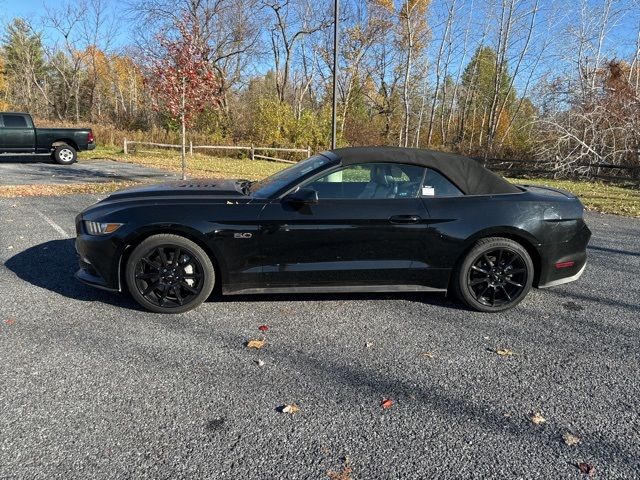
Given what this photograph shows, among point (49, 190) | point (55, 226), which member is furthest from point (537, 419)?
point (49, 190)

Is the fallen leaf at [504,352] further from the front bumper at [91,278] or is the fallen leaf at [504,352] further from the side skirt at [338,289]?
the front bumper at [91,278]

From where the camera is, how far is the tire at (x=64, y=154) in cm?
1670

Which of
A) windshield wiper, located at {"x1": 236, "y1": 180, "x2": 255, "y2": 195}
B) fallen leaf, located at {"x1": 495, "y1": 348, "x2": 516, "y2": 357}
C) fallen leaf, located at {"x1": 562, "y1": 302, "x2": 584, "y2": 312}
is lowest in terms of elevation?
fallen leaf, located at {"x1": 495, "y1": 348, "x2": 516, "y2": 357}

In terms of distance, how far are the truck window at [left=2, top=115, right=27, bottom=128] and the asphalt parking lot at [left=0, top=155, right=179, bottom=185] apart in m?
1.37

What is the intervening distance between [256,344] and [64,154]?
659 inches

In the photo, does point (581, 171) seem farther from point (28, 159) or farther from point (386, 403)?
point (28, 159)

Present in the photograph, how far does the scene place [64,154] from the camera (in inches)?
662

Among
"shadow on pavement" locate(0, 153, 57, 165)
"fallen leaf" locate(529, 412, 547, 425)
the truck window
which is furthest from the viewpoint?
"shadow on pavement" locate(0, 153, 57, 165)

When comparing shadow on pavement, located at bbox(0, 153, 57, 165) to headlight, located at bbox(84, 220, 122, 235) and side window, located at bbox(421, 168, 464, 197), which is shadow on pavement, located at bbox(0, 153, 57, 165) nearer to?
headlight, located at bbox(84, 220, 122, 235)

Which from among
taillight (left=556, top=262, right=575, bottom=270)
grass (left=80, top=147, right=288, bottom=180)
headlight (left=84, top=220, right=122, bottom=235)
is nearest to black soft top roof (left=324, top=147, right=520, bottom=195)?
taillight (left=556, top=262, right=575, bottom=270)

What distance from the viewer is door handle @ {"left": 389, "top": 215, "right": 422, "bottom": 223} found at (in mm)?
3785

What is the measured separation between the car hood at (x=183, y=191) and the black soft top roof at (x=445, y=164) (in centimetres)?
107

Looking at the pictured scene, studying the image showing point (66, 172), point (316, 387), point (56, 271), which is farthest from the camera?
point (66, 172)

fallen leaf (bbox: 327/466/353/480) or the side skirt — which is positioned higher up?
the side skirt
